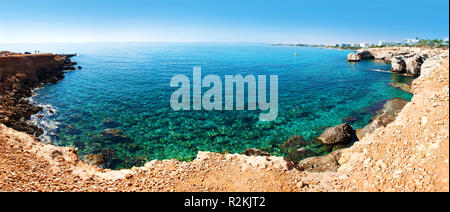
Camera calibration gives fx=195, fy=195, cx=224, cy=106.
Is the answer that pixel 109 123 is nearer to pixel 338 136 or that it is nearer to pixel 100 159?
pixel 100 159

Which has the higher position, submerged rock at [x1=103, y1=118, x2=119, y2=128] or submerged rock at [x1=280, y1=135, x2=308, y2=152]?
submerged rock at [x1=103, y1=118, x2=119, y2=128]

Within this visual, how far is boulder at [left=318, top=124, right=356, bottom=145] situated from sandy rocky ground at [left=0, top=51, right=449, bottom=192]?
7780 millimetres

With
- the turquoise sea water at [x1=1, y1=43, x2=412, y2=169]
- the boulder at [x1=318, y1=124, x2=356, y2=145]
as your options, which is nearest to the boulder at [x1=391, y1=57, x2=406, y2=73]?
the turquoise sea water at [x1=1, y1=43, x2=412, y2=169]

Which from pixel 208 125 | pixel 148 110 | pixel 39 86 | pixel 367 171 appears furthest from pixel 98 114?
pixel 367 171

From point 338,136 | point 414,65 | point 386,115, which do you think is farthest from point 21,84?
point 414,65

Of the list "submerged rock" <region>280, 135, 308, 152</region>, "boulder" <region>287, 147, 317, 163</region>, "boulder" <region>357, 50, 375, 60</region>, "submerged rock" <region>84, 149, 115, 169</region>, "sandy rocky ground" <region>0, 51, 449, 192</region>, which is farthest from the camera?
"boulder" <region>357, 50, 375, 60</region>

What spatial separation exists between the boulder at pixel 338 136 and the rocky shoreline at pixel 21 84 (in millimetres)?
30114

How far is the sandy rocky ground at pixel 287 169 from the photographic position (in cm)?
844

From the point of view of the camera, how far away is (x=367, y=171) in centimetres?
975

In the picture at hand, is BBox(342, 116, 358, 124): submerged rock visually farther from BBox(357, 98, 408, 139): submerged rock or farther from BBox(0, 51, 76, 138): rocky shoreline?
BBox(0, 51, 76, 138): rocky shoreline

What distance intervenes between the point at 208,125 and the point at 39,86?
42269 mm

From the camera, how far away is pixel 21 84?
37.0m

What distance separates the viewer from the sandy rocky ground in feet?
27.7
